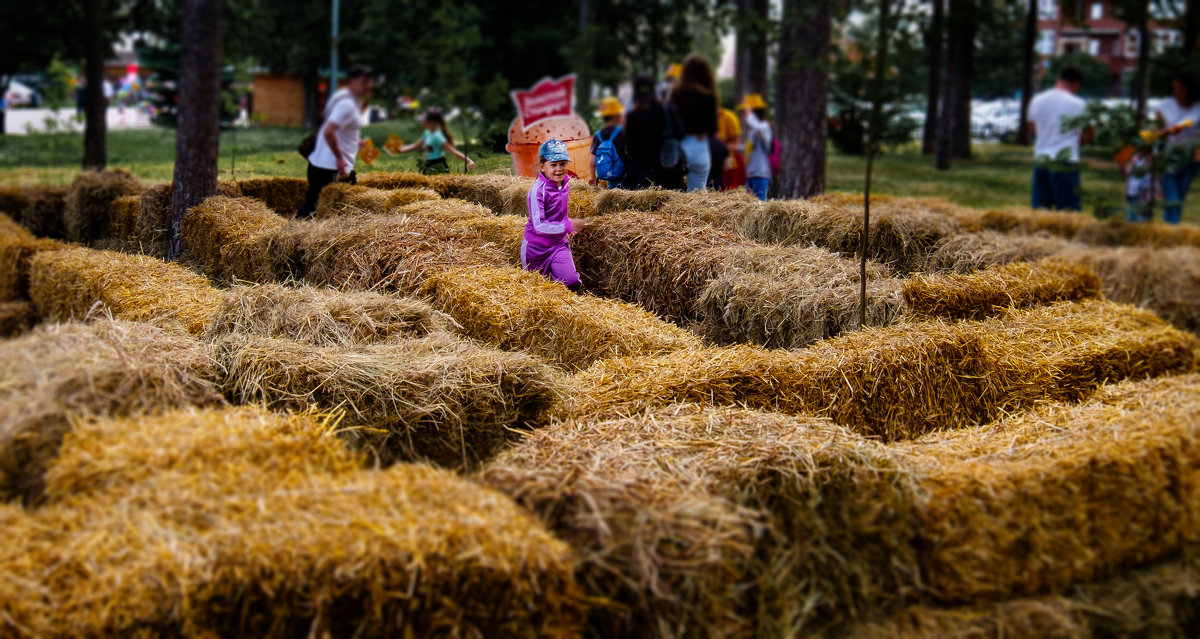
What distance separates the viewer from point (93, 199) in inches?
448

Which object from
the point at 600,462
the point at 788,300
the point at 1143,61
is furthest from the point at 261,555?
the point at 1143,61

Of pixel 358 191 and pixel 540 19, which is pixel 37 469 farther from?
pixel 540 19

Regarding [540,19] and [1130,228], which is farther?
[540,19]

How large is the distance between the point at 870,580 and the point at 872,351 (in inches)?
74.9

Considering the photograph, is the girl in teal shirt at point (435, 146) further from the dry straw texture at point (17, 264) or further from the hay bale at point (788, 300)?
the hay bale at point (788, 300)

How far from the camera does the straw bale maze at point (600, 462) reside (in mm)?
2799

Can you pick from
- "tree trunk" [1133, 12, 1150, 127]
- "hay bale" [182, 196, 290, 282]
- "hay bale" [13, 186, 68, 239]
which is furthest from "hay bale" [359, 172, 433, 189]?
"tree trunk" [1133, 12, 1150, 127]

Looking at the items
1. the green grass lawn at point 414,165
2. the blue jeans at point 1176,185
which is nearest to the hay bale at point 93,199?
the green grass lawn at point 414,165

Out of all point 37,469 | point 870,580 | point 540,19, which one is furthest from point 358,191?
point 540,19

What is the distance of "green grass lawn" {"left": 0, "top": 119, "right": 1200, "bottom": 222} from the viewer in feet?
38.1

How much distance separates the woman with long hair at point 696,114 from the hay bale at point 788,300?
3334mm

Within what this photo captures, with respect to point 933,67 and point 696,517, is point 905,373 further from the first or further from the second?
point 933,67

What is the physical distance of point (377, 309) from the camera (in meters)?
5.53

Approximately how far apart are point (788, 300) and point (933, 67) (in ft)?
79.8
